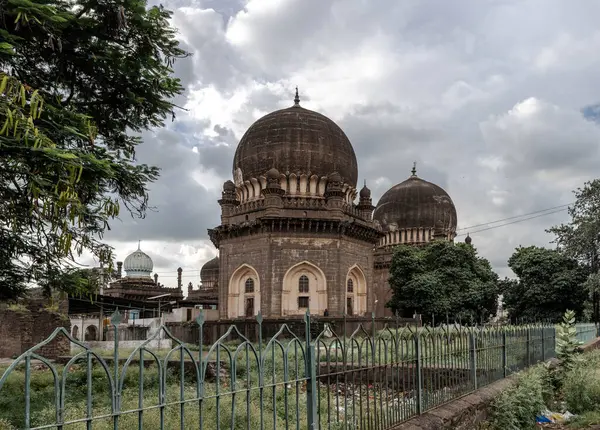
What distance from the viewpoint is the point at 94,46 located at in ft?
26.4

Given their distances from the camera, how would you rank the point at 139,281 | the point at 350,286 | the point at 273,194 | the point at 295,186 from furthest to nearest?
the point at 139,281, the point at 350,286, the point at 295,186, the point at 273,194

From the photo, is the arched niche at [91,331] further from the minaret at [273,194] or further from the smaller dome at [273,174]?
the smaller dome at [273,174]

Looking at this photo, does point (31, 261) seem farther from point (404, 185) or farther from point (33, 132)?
point (404, 185)

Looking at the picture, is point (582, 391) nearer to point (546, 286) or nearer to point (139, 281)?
point (546, 286)

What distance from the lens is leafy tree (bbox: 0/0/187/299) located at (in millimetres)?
6773

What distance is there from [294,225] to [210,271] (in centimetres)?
2373

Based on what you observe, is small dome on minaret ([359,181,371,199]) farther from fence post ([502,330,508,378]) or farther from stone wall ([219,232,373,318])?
fence post ([502,330,508,378])

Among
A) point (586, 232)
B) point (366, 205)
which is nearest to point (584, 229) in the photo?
point (586, 232)

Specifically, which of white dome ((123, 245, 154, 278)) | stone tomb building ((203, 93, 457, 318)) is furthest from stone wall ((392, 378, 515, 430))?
white dome ((123, 245, 154, 278))

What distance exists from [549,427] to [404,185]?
32.9m

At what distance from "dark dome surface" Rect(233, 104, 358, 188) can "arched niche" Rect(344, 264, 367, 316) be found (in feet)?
13.9

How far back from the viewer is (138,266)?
4616 centimetres

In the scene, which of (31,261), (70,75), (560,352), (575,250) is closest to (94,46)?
(70,75)

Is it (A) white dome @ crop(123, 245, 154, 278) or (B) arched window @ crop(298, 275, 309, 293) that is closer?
Result: (B) arched window @ crop(298, 275, 309, 293)
